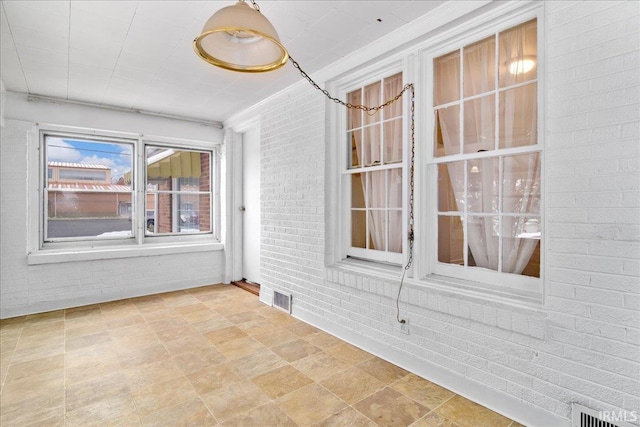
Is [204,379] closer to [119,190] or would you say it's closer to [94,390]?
[94,390]

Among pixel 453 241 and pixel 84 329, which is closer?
pixel 453 241

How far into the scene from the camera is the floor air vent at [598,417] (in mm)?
1742

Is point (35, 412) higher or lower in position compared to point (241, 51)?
lower

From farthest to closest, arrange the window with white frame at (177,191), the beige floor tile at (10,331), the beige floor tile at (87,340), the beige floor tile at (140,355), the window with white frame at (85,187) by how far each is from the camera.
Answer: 1. the window with white frame at (177,191)
2. the window with white frame at (85,187)
3. the beige floor tile at (10,331)
4. the beige floor tile at (87,340)
5. the beige floor tile at (140,355)

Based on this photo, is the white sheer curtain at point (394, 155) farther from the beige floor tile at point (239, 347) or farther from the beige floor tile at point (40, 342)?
the beige floor tile at point (40, 342)

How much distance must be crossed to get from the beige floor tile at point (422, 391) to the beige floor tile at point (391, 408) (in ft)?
0.19

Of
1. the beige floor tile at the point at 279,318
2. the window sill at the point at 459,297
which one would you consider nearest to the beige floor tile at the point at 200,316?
the beige floor tile at the point at 279,318

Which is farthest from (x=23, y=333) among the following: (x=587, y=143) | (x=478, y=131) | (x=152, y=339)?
(x=587, y=143)

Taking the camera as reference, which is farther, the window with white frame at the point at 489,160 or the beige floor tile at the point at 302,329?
the beige floor tile at the point at 302,329

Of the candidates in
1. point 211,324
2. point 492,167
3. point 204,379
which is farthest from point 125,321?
point 492,167

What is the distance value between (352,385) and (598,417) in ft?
4.95

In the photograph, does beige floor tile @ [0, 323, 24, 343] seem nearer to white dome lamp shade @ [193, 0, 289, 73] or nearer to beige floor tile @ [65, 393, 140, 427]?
beige floor tile @ [65, 393, 140, 427]

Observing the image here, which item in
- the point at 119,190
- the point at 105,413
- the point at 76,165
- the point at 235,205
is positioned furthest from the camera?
the point at 235,205

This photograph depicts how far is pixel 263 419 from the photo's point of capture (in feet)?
7.33
